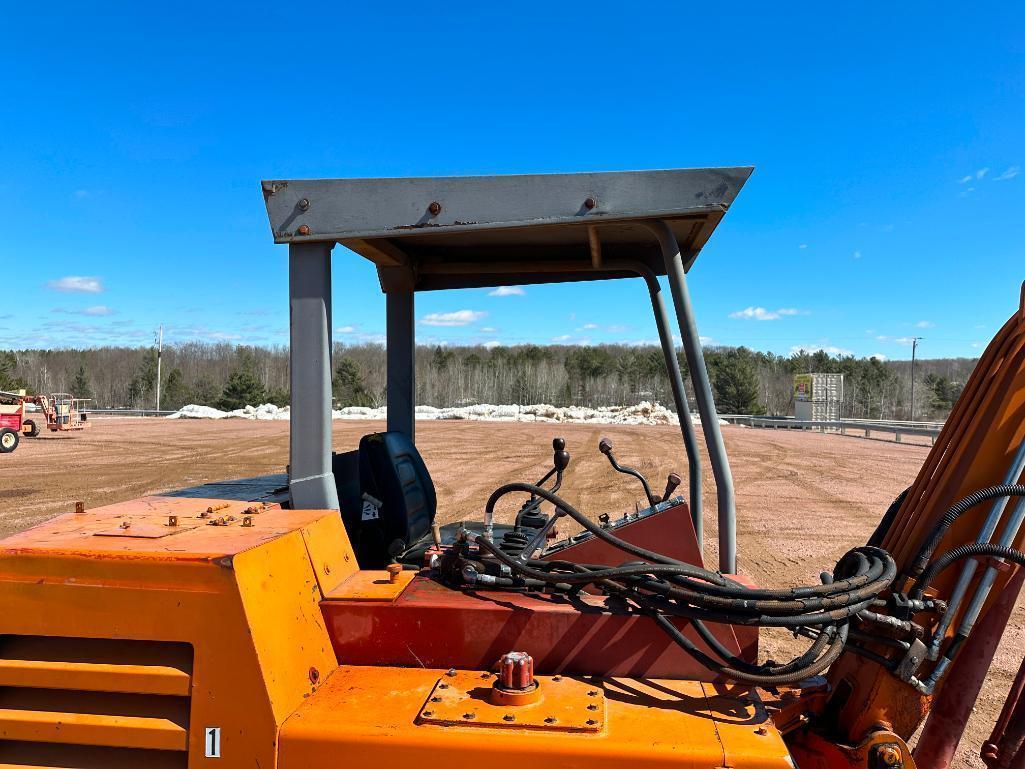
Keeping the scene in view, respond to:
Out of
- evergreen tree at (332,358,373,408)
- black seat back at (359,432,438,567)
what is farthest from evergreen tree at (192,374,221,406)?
black seat back at (359,432,438,567)

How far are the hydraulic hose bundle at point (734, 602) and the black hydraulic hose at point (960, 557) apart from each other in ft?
0.25

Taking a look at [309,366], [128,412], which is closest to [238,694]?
[309,366]

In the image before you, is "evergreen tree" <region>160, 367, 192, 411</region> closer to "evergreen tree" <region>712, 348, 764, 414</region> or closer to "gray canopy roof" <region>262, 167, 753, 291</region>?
"evergreen tree" <region>712, 348, 764, 414</region>

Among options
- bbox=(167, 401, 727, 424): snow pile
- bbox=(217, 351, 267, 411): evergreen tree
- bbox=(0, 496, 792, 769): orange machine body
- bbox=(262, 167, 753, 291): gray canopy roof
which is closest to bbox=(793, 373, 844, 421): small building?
bbox=(167, 401, 727, 424): snow pile

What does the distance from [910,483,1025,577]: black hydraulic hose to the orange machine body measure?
610mm

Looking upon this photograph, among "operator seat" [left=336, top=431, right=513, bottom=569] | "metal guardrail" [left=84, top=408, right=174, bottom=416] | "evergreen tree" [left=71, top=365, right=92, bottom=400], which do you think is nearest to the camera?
"operator seat" [left=336, top=431, right=513, bottom=569]

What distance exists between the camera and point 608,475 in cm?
1433

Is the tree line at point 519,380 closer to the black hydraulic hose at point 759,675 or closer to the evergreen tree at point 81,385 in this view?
the evergreen tree at point 81,385

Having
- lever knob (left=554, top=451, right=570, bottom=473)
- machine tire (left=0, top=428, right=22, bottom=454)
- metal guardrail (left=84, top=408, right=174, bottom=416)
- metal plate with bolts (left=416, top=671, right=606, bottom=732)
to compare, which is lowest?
machine tire (left=0, top=428, right=22, bottom=454)

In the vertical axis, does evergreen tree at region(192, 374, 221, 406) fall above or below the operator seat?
above

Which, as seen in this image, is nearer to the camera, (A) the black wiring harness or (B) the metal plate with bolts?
(B) the metal plate with bolts

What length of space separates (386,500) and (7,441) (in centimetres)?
2070

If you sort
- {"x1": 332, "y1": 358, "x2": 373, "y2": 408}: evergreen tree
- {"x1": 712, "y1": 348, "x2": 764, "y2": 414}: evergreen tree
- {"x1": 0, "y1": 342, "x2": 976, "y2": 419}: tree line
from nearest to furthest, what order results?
{"x1": 332, "y1": 358, "x2": 373, "y2": 408}: evergreen tree < {"x1": 712, "y1": 348, "x2": 764, "y2": 414}: evergreen tree < {"x1": 0, "y1": 342, "x2": 976, "y2": 419}: tree line

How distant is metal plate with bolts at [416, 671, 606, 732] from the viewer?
155cm
